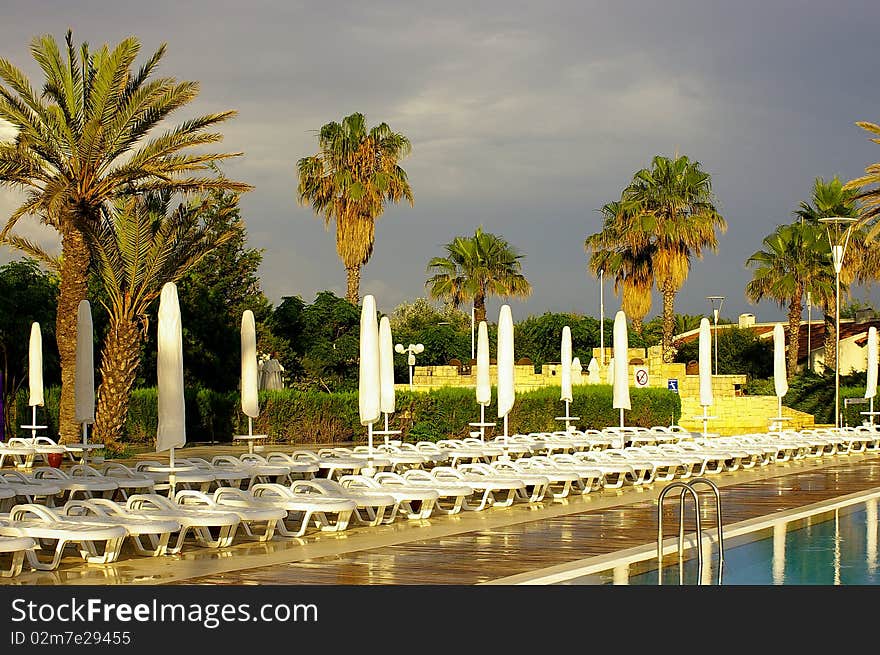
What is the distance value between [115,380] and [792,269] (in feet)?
94.4

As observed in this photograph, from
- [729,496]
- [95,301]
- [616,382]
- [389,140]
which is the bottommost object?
[729,496]

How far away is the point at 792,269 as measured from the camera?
1762 inches

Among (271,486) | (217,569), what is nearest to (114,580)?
(217,569)

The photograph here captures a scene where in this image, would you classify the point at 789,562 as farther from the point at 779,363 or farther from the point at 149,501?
the point at 779,363

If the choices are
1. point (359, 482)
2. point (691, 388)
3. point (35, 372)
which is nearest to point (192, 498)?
point (359, 482)

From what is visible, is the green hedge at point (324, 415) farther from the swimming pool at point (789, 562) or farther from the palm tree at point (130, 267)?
the swimming pool at point (789, 562)

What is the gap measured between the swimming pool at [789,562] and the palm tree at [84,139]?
1338 centimetres

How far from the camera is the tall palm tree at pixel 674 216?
44500mm

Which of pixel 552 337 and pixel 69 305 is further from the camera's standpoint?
pixel 552 337

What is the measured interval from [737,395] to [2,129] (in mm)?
26733

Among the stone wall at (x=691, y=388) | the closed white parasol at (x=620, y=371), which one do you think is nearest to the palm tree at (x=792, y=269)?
the stone wall at (x=691, y=388)

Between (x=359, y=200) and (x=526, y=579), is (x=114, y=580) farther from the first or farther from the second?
(x=359, y=200)

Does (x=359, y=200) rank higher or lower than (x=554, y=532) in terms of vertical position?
higher
